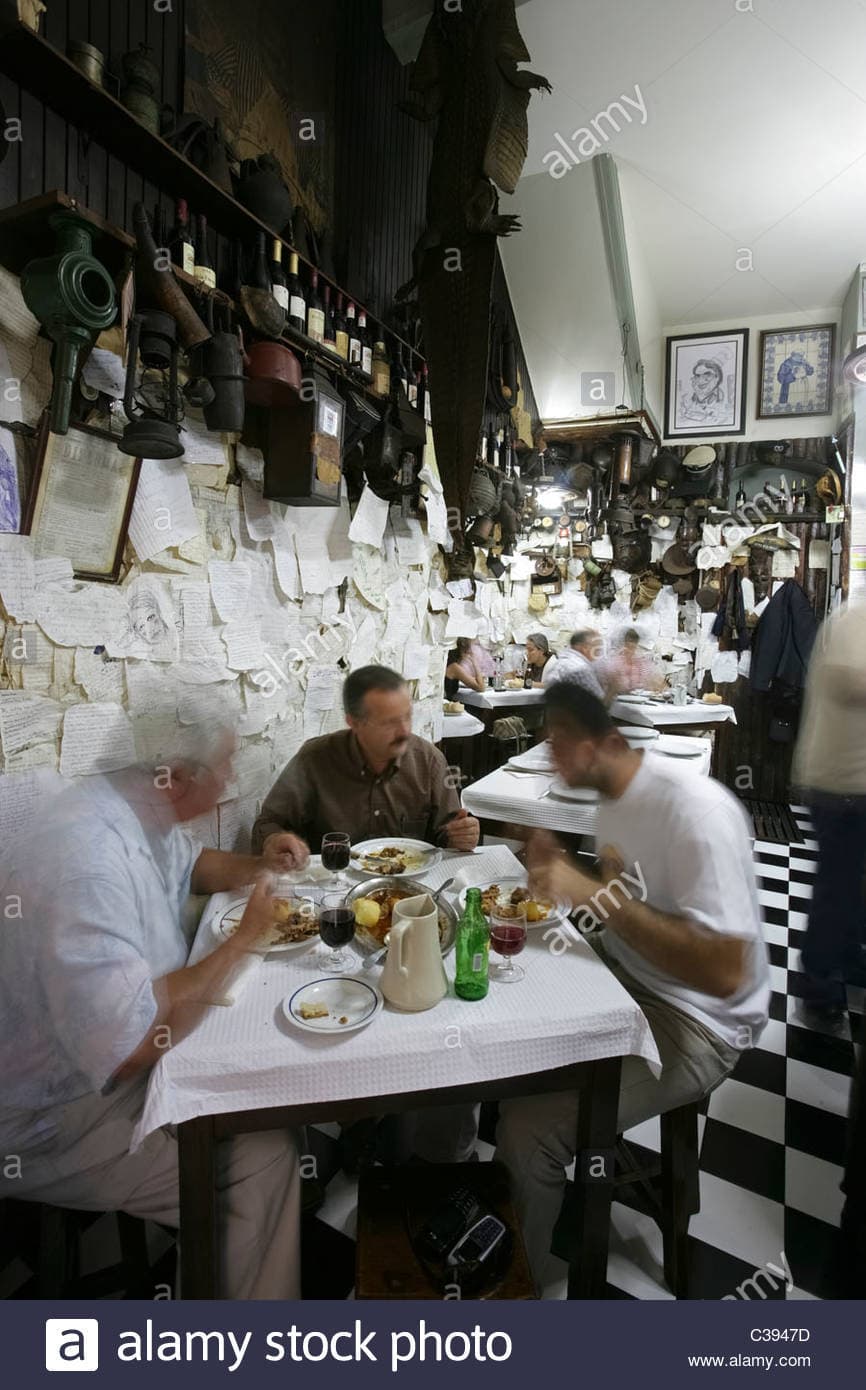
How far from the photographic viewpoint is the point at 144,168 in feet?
5.87

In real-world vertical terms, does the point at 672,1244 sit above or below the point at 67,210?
below

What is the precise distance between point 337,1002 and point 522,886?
0.70m

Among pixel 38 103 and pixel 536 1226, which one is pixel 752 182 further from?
pixel 536 1226

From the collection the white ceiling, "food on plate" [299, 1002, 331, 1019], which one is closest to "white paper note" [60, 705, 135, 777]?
"food on plate" [299, 1002, 331, 1019]

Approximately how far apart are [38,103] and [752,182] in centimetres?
435

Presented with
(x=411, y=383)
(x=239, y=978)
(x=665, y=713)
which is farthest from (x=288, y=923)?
(x=665, y=713)

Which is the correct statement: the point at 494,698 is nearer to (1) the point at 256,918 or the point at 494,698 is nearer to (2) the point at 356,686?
(2) the point at 356,686

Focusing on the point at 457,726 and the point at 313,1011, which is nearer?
the point at 313,1011

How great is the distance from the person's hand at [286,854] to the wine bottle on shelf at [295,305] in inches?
68.9

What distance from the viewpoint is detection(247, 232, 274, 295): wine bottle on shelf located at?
6.78 feet

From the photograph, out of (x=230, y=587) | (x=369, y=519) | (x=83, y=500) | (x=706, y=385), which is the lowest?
(x=230, y=587)

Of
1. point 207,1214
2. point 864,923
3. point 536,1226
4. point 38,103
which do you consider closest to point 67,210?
point 38,103

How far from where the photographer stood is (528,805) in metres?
2.69

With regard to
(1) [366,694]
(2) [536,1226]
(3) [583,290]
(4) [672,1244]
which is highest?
(3) [583,290]
